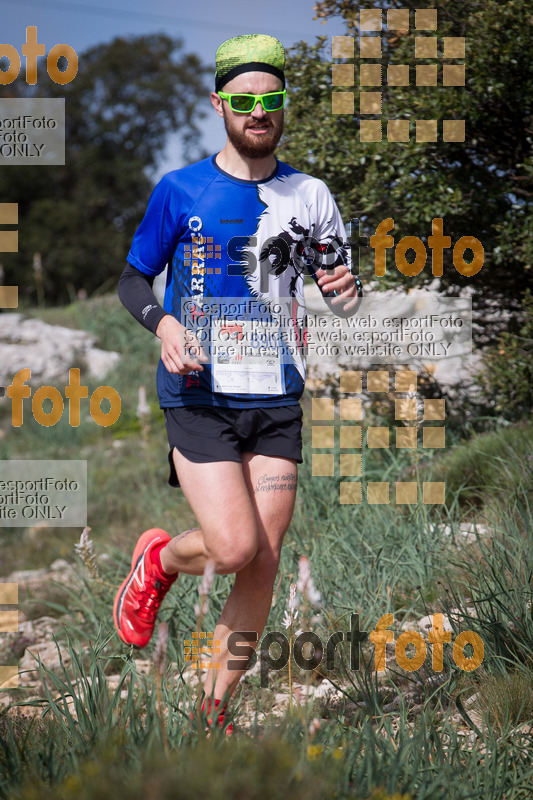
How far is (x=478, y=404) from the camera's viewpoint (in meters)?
5.00

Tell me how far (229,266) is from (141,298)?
34cm

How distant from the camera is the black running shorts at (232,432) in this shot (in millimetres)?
2719

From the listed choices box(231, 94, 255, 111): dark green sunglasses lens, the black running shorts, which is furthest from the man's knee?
box(231, 94, 255, 111): dark green sunglasses lens

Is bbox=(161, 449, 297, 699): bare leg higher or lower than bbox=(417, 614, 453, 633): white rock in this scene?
higher

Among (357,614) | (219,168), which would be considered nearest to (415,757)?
(357,614)

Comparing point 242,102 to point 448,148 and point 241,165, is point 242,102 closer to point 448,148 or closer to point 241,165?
point 241,165

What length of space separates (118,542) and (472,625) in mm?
2884

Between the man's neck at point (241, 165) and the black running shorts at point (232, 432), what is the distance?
861 millimetres

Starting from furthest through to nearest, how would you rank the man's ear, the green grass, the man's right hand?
the green grass
the man's ear
the man's right hand

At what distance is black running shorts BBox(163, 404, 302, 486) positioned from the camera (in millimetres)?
2719

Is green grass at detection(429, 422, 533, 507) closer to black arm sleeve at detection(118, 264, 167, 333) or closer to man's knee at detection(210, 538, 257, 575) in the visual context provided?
man's knee at detection(210, 538, 257, 575)

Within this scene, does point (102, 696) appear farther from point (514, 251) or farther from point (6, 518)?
point (6, 518)

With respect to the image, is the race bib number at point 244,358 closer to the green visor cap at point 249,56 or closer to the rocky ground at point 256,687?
the green visor cap at point 249,56

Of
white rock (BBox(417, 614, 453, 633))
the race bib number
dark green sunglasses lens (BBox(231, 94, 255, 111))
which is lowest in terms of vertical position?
white rock (BBox(417, 614, 453, 633))
